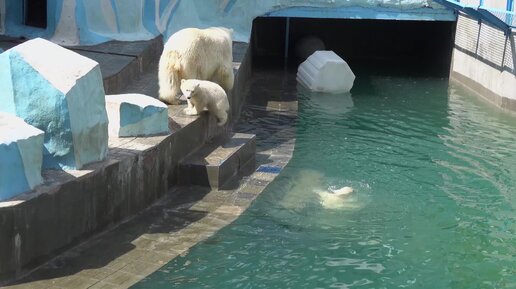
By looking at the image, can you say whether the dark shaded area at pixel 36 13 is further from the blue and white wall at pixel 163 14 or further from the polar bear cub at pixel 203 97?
the polar bear cub at pixel 203 97

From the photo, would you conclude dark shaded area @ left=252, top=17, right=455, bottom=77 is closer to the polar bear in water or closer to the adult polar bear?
the adult polar bear

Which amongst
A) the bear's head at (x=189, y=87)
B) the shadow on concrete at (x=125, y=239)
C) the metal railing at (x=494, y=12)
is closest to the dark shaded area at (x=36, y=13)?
the bear's head at (x=189, y=87)

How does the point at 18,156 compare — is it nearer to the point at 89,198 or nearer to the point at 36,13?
the point at 89,198

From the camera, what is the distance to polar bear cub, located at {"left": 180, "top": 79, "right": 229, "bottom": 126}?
8.53 meters

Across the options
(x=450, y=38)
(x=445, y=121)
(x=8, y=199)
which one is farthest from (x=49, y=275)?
(x=450, y=38)

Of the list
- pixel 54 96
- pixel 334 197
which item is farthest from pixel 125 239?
pixel 334 197

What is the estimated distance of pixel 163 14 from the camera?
1452 centimetres

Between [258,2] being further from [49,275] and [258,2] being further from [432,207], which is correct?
[49,275]

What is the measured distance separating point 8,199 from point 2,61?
1305 millimetres

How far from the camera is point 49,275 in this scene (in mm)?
5668

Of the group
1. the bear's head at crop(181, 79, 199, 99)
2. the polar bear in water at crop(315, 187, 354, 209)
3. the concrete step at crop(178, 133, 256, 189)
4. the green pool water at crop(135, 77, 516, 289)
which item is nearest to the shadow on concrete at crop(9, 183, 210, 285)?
the concrete step at crop(178, 133, 256, 189)

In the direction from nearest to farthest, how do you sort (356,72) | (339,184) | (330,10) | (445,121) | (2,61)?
(2,61) < (339,184) < (445,121) < (330,10) < (356,72)

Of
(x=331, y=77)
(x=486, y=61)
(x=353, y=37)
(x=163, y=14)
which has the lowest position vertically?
(x=331, y=77)

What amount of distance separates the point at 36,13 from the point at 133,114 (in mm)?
7299
